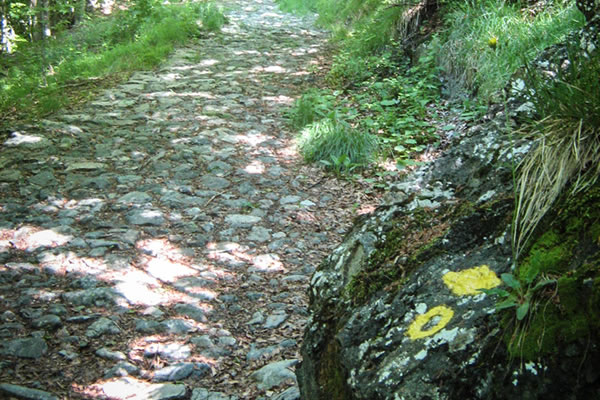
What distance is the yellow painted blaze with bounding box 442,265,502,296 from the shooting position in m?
1.71

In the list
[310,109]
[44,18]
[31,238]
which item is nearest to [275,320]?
[31,238]

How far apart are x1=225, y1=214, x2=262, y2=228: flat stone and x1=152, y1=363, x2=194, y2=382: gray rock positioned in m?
1.71

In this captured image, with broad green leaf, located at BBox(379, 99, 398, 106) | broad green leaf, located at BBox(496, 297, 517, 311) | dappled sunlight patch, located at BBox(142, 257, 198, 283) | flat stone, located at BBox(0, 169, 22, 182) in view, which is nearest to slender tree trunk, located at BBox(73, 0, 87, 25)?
flat stone, located at BBox(0, 169, 22, 182)

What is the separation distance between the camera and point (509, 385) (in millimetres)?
1351

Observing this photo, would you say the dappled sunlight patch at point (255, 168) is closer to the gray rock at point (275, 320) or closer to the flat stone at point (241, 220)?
the flat stone at point (241, 220)

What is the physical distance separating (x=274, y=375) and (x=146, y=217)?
2.18 m

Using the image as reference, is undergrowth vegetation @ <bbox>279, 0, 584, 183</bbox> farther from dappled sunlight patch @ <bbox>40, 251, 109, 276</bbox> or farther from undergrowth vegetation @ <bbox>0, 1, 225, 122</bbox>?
undergrowth vegetation @ <bbox>0, 1, 225, 122</bbox>

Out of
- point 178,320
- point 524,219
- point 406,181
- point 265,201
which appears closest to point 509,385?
point 524,219

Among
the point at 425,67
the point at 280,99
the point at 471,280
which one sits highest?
the point at 471,280

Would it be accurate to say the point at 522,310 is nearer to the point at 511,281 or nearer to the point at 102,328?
the point at 511,281

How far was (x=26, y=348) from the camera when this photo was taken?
9.49ft

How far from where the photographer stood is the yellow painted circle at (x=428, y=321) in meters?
1.68

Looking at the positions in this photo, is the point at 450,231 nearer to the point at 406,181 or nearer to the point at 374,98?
the point at 406,181

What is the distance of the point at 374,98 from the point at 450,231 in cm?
507
